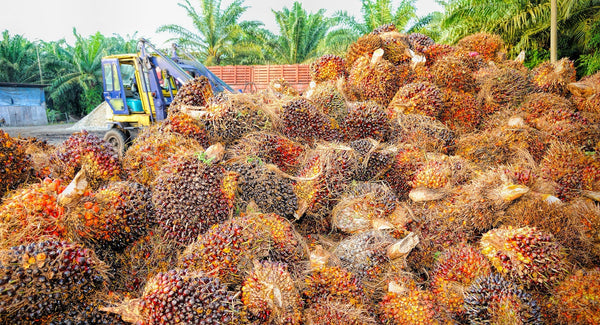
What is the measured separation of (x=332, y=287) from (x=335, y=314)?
189 millimetres

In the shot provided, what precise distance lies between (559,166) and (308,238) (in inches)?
88.8

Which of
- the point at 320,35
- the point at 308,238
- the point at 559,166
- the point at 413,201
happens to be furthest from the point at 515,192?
the point at 320,35

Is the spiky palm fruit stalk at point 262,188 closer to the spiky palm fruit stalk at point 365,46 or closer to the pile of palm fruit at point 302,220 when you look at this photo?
the pile of palm fruit at point 302,220

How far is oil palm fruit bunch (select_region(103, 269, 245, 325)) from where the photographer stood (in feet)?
5.16

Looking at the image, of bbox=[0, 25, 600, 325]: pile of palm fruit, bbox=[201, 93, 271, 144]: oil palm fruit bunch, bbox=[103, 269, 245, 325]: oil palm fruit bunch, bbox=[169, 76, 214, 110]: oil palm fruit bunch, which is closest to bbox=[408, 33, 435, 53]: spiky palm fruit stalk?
bbox=[0, 25, 600, 325]: pile of palm fruit

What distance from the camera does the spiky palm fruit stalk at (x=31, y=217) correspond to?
1.75m

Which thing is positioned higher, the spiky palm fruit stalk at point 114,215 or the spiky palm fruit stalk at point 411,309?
the spiky palm fruit stalk at point 114,215

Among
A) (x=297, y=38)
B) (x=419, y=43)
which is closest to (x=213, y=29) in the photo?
(x=297, y=38)

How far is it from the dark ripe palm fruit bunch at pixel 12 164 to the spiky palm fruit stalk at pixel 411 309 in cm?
237

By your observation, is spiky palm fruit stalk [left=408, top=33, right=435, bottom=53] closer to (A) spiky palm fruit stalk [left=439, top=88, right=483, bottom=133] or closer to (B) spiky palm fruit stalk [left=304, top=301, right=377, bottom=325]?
(A) spiky palm fruit stalk [left=439, top=88, right=483, bottom=133]

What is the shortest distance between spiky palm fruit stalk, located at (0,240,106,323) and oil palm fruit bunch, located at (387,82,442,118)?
9.89 ft

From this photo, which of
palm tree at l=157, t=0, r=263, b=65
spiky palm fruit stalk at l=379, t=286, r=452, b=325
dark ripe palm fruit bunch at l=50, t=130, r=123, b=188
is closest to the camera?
spiky palm fruit stalk at l=379, t=286, r=452, b=325

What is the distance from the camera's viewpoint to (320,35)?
22.8 m

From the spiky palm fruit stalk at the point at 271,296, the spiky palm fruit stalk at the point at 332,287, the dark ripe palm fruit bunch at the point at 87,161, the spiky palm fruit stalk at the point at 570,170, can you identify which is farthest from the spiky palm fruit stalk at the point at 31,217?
the spiky palm fruit stalk at the point at 570,170
